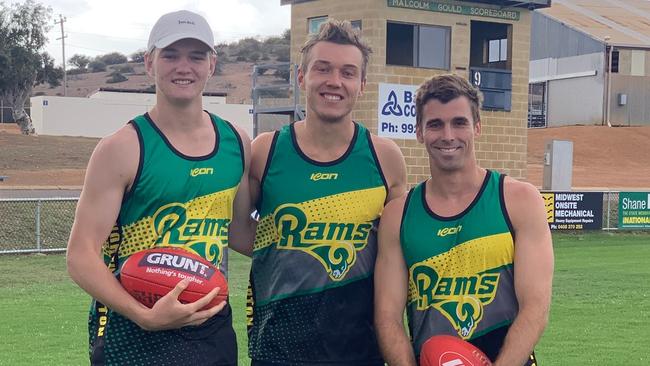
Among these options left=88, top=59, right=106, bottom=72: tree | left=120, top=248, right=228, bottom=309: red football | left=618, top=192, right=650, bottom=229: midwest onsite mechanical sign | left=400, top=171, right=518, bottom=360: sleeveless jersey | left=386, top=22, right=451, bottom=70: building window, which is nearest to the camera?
left=120, top=248, right=228, bottom=309: red football

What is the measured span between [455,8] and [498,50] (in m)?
2.28

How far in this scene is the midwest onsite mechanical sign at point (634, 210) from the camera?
23.5m

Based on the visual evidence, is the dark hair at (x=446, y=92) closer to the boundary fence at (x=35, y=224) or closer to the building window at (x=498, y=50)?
the boundary fence at (x=35, y=224)

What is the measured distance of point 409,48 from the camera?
2508 centimetres

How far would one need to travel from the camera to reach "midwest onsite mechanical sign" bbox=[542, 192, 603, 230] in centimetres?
2294

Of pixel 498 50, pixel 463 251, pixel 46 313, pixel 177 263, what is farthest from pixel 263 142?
pixel 498 50

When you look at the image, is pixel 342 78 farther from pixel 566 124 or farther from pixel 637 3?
pixel 637 3

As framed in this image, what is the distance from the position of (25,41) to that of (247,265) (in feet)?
135

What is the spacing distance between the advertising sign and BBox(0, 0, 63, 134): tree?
34465mm

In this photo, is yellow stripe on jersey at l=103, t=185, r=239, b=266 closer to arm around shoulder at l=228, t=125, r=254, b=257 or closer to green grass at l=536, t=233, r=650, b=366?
arm around shoulder at l=228, t=125, r=254, b=257

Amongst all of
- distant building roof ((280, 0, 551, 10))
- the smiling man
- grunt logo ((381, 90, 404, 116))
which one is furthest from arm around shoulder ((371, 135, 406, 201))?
distant building roof ((280, 0, 551, 10))

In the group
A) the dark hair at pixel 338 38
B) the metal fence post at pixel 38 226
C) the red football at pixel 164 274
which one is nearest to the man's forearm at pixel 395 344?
the red football at pixel 164 274

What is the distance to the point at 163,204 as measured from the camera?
3521 millimetres

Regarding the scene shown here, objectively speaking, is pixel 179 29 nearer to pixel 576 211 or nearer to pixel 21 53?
pixel 576 211
